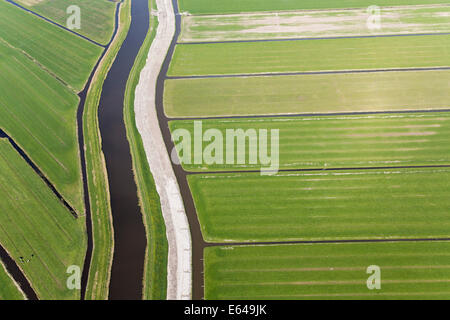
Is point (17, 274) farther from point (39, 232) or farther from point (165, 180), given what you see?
point (165, 180)

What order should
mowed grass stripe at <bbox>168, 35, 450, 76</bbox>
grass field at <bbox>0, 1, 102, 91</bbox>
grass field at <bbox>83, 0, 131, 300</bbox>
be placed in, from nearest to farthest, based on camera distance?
1. grass field at <bbox>83, 0, 131, 300</bbox>
2. mowed grass stripe at <bbox>168, 35, 450, 76</bbox>
3. grass field at <bbox>0, 1, 102, 91</bbox>

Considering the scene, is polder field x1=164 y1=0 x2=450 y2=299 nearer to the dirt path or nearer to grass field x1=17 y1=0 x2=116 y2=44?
the dirt path

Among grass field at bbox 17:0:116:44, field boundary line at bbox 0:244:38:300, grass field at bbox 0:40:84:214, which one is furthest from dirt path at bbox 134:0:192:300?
field boundary line at bbox 0:244:38:300

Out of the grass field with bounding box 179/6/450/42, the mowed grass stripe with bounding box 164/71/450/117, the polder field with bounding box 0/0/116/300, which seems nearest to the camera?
the polder field with bounding box 0/0/116/300

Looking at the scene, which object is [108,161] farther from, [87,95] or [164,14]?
[164,14]

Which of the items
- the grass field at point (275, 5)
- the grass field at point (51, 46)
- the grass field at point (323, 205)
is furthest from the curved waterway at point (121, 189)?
the grass field at point (275, 5)
